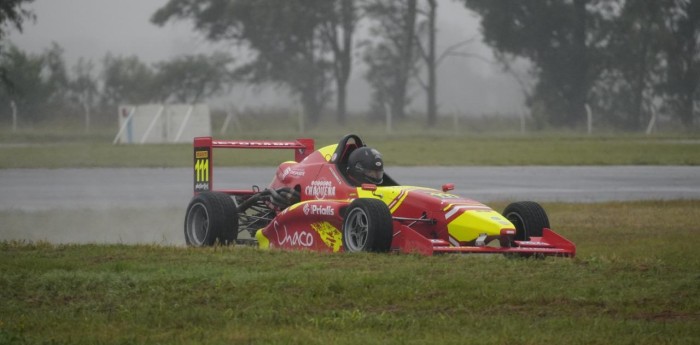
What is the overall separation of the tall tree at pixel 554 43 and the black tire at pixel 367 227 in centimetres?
4491

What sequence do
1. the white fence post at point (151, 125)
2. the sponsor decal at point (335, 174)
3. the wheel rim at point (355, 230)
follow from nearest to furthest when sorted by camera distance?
the wheel rim at point (355, 230), the sponsor decal at point (335, 174), the white fence post at point (151, 125)

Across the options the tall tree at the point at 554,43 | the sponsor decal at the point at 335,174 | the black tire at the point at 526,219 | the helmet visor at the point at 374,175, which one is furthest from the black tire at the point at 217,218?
the tall tree at the point at 554,43

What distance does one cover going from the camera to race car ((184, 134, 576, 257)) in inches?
480

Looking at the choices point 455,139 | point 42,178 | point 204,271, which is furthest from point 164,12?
point 204,271

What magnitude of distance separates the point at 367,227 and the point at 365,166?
5.25 ft

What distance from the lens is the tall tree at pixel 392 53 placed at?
60188mm

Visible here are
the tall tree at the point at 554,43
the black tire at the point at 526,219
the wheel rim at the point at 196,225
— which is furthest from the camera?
the tall tree at the point at 554,43

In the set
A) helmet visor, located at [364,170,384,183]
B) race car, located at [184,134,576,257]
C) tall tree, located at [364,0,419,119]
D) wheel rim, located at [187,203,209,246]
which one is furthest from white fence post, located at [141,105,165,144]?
helmet visor, located at [364,170,384,183]

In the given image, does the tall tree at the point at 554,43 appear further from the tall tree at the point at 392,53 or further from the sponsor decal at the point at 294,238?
the sponsor decal at the point at 294,238

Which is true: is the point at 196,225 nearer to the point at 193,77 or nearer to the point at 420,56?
the point at 193,77

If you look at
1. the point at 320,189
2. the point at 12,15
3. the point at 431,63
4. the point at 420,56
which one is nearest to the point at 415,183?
the point at 320,189

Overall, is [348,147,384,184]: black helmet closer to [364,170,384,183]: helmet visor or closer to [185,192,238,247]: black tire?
[364,170,384,183]: helmet visor

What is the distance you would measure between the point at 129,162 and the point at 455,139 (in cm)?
1725

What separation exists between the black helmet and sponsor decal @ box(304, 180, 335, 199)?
275mm
